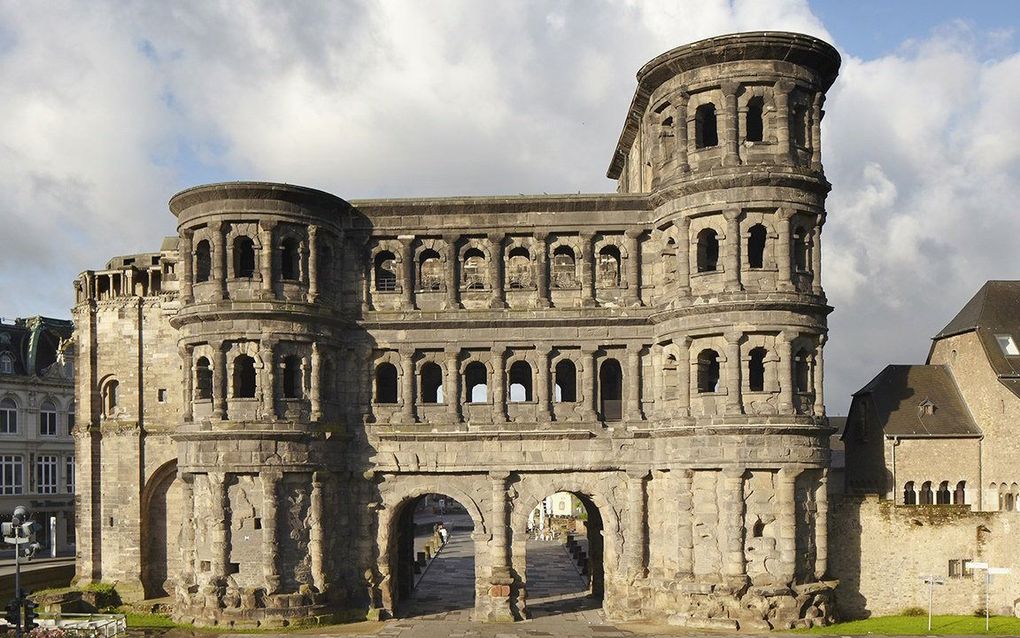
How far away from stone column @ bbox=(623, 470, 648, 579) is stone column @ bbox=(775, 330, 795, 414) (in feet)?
20.6

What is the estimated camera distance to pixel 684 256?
3866 cm

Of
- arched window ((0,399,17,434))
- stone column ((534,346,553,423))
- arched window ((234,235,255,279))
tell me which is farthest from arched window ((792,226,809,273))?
arched window ((0,399,17,434))

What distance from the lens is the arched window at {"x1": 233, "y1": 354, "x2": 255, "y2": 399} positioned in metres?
39.3

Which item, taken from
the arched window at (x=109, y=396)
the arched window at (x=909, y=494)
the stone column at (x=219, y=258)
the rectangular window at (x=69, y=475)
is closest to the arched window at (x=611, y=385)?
the arched window at (x=909, y=494)

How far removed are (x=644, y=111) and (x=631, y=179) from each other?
214 inches

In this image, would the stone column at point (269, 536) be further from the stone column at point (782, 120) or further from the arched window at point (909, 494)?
the arched window at point (909, 494)

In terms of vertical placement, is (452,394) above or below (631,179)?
below

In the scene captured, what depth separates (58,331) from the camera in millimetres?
78312

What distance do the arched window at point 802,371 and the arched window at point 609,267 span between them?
793 cm

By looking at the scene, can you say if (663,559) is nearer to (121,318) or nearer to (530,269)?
(530,269)

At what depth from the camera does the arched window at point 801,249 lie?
38500 mm

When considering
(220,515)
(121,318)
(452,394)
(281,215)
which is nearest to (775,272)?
(452,394)

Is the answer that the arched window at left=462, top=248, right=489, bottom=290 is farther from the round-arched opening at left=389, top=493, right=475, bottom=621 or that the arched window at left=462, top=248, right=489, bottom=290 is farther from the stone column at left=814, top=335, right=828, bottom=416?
the stone column at left=814, top=335, right=828, bottom=416

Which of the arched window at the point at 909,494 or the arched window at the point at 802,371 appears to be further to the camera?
the arched window at the point at 909,494
